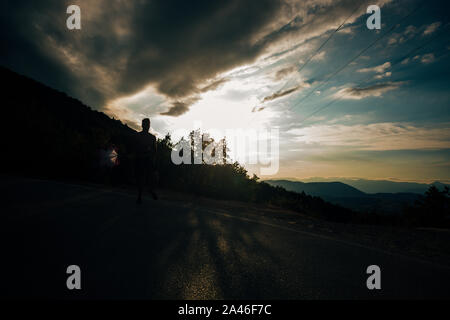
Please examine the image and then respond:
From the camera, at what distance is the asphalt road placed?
6.18 feet

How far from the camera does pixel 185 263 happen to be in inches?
96.2

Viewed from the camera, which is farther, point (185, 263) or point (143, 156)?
point (143, 156)

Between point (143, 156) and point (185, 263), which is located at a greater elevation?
point (143, 156)

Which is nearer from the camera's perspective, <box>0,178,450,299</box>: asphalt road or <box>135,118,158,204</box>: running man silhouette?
<box>0,178,450,299</box>: asphalt road

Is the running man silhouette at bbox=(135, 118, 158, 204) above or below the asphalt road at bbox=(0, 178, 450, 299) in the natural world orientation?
above

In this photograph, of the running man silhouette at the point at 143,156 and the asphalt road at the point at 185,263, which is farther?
the running man silhouette at the point at 143,156

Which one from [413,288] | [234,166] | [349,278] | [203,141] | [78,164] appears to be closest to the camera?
[413,288]

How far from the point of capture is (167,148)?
21516 mm

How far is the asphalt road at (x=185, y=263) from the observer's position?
1.88 meters

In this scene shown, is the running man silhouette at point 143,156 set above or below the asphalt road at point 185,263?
above
